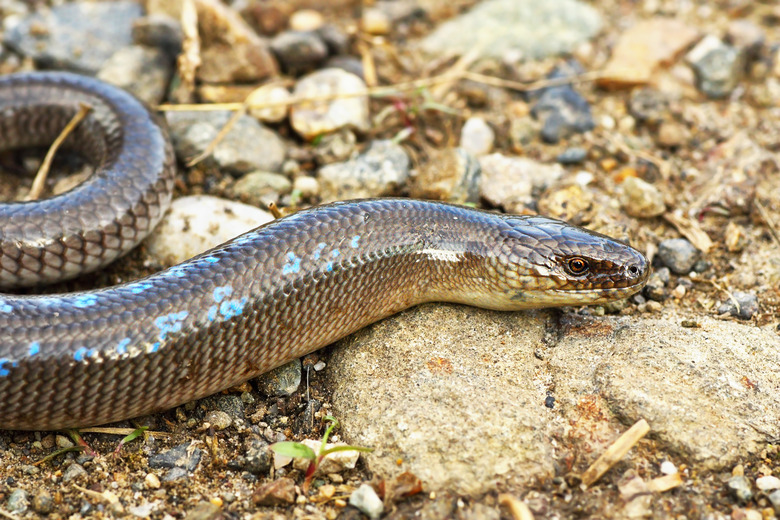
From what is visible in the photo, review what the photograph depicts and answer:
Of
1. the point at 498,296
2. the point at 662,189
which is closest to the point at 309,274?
the point at 498,296

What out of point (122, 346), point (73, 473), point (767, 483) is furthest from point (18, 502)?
point (767, 483)

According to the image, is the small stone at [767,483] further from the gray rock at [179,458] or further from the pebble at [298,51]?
the pebble at [298,51]

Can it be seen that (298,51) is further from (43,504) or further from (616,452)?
(616,452)

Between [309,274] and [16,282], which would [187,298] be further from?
[16,282]

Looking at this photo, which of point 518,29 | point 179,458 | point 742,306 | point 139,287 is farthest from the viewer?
point 518,29

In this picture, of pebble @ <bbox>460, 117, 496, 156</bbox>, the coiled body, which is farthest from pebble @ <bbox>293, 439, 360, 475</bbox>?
pebble @ <bbox>460, 117, 496, 156</bbox>

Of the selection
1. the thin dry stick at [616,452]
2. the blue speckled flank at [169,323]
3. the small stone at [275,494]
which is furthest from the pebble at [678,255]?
the blue speckled flank at [169,323]
